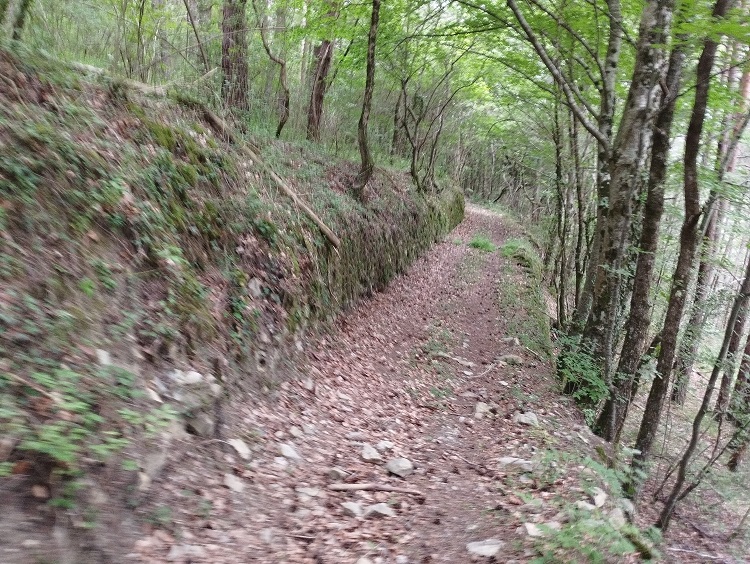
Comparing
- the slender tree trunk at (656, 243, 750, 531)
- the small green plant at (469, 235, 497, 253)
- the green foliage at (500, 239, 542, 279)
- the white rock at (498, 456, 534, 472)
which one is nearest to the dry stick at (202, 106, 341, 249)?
the white rock at (498, 456, 534, 472)

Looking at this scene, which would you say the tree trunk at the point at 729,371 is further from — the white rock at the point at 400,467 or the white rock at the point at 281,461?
the white rock at the point at 281,461

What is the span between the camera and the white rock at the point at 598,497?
4079mm

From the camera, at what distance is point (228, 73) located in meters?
8.90

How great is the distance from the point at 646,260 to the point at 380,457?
14.8ft

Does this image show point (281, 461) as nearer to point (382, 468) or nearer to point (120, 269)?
point (382, 468)

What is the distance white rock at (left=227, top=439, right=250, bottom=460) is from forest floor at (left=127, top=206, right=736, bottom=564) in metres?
0.01

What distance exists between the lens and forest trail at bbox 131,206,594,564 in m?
3.25

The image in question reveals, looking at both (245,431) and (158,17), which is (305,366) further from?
(158,17)

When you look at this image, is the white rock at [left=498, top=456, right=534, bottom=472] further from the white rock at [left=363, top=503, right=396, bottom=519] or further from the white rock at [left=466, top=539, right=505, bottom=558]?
the white rock at [left=363, top=503, right=396, bottom=519]

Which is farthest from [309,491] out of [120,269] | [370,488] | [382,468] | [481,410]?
[481,410]

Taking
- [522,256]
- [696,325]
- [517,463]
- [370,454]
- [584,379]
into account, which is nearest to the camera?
[370,454]

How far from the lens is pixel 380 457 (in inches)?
188

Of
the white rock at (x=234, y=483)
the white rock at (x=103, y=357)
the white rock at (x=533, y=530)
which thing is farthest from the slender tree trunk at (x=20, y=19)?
the white rock at (x=533, y=530)

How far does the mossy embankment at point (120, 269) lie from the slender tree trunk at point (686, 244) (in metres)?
4.73
